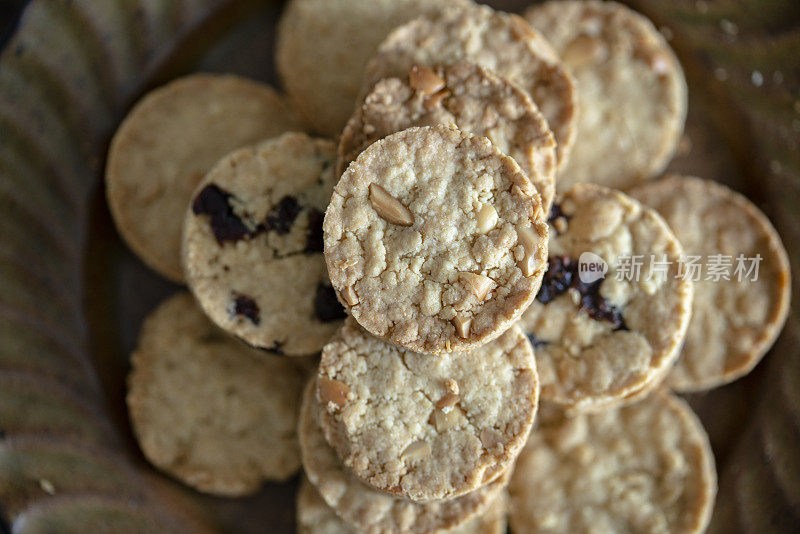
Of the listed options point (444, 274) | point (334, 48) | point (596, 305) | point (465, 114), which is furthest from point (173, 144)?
point (596, 305)

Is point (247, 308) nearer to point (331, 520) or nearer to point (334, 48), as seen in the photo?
point (331, 520)

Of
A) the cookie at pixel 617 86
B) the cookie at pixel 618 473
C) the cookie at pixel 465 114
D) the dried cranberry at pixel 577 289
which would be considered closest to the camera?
the cookie at pixel 465 114

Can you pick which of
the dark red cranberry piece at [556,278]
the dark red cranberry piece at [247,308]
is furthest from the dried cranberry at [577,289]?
the dark red cranberry piece at [247,308]

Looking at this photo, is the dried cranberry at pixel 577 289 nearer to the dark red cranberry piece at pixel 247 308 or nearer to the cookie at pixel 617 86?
the cookie at pixel 617 86

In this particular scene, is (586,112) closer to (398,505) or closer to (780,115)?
(780,115)

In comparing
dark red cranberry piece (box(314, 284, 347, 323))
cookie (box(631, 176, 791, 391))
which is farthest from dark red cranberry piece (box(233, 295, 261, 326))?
cookie (box(631, 176, 791, 391))

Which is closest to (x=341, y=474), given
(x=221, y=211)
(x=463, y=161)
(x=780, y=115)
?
(x=221, y=211)

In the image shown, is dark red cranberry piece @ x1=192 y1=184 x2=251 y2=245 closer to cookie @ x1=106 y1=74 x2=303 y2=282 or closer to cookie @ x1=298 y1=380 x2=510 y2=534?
cookie @ x1=106 y1=74 x2=303 y2=282
